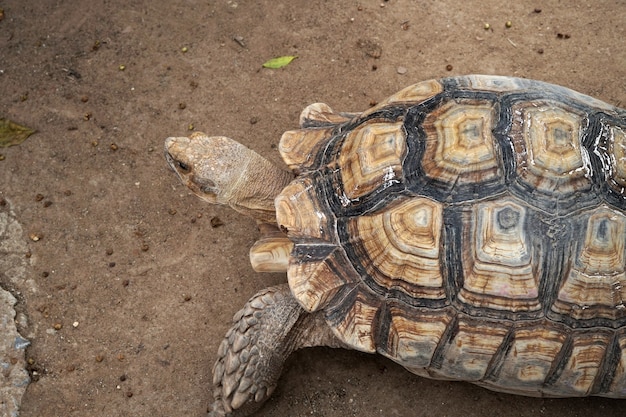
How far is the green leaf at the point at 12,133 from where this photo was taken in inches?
156

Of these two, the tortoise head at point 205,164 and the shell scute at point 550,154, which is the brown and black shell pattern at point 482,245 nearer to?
the shell scute at point 550,154

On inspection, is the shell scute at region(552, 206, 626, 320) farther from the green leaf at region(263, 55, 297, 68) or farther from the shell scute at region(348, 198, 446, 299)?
the green leaf at region(263, 55, 297, 68)

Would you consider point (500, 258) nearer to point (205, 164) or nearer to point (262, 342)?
point (262, 342)

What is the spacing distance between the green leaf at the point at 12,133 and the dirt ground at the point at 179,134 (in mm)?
53

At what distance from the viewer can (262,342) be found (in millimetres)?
3055

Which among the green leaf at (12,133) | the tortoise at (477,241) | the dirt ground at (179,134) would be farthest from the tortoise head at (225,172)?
the green leaf at (12,133)

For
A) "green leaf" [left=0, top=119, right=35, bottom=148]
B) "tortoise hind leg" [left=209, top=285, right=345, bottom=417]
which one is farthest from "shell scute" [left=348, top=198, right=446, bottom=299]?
"green leaf" [left=0, top=119, right=35, bottom=148]

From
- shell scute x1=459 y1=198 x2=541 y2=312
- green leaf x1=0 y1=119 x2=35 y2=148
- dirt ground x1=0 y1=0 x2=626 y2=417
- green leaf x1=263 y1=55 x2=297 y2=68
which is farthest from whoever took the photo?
green leaf x1=263 y1=55 x2=297 y2=68

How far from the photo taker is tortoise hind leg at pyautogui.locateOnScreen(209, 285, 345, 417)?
3055 millimetres

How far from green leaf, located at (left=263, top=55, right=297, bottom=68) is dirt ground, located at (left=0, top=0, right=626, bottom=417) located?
0.05 meters

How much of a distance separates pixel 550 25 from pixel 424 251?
271 centimetres

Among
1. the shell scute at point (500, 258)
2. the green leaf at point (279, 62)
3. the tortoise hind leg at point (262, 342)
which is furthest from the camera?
the green leaf at point (279, 62)

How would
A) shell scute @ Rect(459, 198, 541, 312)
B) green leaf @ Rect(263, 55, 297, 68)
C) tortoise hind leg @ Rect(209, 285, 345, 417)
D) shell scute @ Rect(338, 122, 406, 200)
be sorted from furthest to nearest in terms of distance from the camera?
green leaf @ Rect(263, 55, 297, 68), tortoise hind leg @ Rect(209, 285, 345, 417), shell scute @ Rect(338, 122, 406, 200), shell scute @ Rect(459, 198, 541, 312)

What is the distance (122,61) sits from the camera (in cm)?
433
